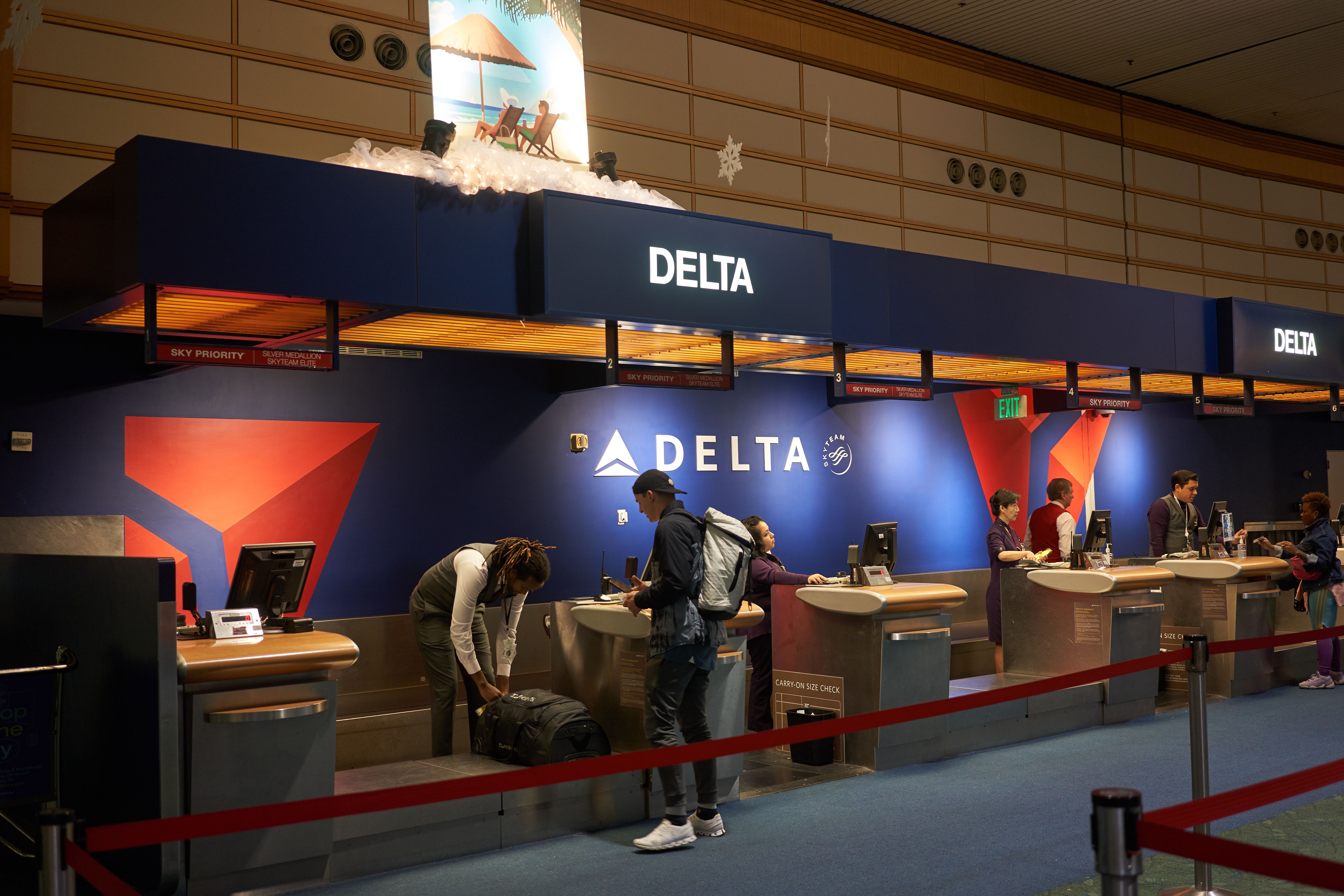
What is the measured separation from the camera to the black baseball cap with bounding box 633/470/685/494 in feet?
16.2

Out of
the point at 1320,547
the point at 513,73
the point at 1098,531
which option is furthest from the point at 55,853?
the point at 1320,547

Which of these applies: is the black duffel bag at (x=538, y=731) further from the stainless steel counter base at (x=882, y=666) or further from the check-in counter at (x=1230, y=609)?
the check-in counter at (x=1230, y=609)

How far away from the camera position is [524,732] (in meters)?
5.23

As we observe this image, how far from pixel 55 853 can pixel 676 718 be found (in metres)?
3.12

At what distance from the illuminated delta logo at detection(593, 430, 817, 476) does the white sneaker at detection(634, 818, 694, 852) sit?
3566mm

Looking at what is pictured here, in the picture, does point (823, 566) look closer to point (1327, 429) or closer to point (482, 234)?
point (482, 234)

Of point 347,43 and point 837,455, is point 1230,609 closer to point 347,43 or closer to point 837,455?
point 837,455

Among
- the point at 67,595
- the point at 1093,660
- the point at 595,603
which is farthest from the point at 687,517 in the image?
the point at 1093,660

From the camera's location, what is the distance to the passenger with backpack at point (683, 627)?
473 centimetres

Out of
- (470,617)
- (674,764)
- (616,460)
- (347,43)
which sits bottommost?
(674,764)

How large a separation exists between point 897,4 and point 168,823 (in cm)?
941

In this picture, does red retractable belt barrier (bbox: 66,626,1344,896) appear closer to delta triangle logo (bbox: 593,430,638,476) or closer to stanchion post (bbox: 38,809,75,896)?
stanchion post (bbox: 38,809,75,896)

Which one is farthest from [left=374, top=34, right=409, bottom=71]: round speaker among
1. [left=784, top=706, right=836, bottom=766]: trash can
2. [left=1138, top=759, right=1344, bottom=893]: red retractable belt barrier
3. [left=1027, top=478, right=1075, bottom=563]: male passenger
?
[left=1138, top=759, right=1344, bottom=893]: red retractable belt barrier

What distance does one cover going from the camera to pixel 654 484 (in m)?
4.95
